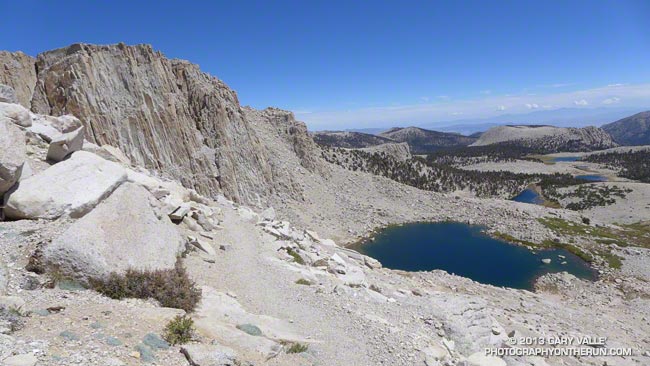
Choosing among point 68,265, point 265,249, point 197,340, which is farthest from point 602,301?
point 68,265

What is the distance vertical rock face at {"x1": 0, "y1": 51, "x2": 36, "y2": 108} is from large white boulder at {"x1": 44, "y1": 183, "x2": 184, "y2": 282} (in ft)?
129

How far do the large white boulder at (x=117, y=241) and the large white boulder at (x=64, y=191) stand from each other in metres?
0.84

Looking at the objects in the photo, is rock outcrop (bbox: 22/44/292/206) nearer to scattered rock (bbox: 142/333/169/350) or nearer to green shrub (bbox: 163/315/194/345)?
green shrub (bbox: 163/315/194/345)

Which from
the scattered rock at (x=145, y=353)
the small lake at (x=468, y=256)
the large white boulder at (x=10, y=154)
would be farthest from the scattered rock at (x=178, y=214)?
the small lake at (x=468, y=256)

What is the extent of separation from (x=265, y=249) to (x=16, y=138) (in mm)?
15316

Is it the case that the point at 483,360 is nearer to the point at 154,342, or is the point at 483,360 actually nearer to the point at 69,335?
the point at 154,342

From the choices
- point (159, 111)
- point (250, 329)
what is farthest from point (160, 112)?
point (250, 329)

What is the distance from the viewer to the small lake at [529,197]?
131125mm

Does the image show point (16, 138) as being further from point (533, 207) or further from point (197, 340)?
point (533, 207)

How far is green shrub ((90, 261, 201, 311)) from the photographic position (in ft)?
41.7

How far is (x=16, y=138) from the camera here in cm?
1481

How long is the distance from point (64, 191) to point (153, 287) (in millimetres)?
6291

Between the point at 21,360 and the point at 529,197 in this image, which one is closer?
the point at 21,360

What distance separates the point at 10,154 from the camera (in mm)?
14391
